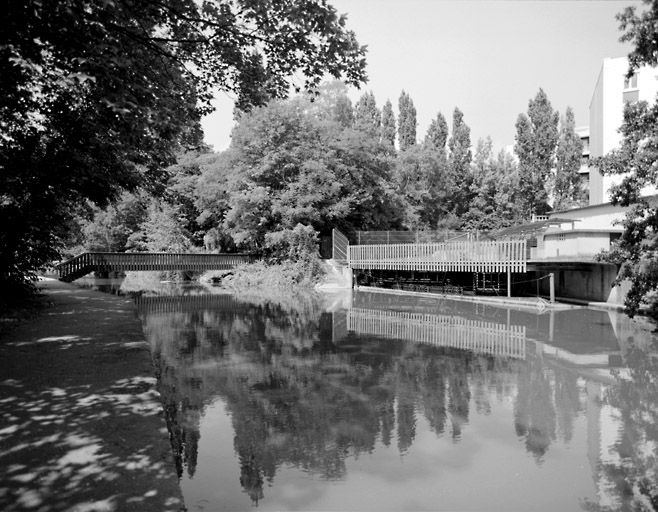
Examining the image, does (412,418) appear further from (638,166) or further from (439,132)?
(439,132)

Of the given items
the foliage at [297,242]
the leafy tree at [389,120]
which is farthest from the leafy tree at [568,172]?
the foliage at [297,242]

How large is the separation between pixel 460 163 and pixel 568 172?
10.4 meters

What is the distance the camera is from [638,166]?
12711 millimetres

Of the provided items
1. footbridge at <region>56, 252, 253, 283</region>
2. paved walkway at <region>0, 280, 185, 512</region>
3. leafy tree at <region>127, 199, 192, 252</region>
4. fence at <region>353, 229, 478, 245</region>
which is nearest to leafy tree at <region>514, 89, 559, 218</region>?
fence at <region>353, 229, 478, 245</region>

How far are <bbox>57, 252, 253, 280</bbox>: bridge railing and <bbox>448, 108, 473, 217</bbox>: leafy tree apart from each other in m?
25.0

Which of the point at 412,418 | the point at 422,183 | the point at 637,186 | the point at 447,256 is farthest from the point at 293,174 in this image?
the point at 412,418

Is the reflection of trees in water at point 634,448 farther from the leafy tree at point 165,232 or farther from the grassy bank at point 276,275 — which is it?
the leafy tree at point 165,232

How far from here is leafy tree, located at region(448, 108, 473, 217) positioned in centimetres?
5256

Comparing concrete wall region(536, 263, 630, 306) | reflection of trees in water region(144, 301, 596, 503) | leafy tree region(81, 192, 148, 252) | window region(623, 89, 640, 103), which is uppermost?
window region(623, 89, 640, 103)

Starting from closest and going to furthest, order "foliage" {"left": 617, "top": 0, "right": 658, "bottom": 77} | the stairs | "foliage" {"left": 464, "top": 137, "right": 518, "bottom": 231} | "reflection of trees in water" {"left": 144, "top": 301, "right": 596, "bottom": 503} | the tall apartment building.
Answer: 1. "reflection of trees in water" {"left": 144, "top": 301, "right": 596, "bottom": 503}
2. "foliage" {"left": 617, "top": 0, "right": 658, "bottom": 77}
3. the stairs
4. the tall apartment building
5. "foliage" {"left": 464, "top": 137, "right": 518, "bottom": 231}

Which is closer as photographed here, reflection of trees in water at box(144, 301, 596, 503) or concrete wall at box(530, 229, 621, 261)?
reflection of trees in water at box(144, 301, 596, 503)

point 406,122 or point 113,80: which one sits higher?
point 406,122

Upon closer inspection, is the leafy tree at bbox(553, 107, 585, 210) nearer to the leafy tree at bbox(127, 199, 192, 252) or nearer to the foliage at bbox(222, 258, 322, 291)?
the foliage at bbox(222, 258, 322, 291)

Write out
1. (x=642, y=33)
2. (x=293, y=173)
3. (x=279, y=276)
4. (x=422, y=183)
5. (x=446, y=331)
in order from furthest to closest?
1. (x=422, y=183)
2. (x=293, y=173)
3. (x=279, y=276)
4. (x=446, y=331)
5. (x=642, y=33)
